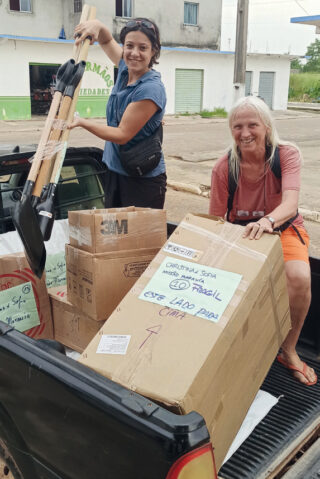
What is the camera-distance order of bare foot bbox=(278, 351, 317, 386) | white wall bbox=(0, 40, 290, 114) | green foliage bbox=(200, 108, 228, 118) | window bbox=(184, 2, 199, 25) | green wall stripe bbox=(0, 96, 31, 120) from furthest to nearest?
window bbox=(184, 2, 199, 25) < green foliage bbox=(200, 108, 228, 118) < green wall stripe bbox=(0, 96, 31, 120) < white wall bbox=(0, 40, 290, 114) < bare foot bbox=(278, 351, 317, 386)

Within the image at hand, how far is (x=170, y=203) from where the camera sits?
26.9 ft

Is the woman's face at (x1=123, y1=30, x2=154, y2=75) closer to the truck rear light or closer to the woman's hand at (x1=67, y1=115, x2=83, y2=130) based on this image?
the woman's hand at (x1=67, y1=115, x2=83, y2=130)

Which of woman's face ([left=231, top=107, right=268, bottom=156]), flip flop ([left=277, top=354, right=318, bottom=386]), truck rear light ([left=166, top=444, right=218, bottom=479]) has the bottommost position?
flip flop ([left=277, top=354, right=318, bottom=386])

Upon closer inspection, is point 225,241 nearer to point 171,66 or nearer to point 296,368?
point 296,368

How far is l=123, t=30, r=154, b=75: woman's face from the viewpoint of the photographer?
2.81m

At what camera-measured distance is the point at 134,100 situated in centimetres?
282

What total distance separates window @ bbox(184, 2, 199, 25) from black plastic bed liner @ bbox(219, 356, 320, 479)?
95.0ft

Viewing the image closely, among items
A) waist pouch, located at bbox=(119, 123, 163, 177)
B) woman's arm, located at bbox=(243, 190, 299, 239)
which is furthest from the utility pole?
woman's arm, located at bbox=(243, 190, 299, 239)

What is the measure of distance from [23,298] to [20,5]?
25.9m

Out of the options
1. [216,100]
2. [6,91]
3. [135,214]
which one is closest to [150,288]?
[135,214]

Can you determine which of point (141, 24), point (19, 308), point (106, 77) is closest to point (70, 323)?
point (19, 308)

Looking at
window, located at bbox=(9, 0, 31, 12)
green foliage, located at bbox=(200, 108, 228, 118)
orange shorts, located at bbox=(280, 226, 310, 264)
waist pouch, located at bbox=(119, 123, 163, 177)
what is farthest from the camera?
green foliage, located at bbox=(200, 108, 228, 118)

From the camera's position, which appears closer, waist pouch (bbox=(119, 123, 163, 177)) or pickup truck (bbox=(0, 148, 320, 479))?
pickup truck (bbox=(0, 148, 320, 479))

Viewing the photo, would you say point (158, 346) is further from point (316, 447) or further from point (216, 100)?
point (216, 100)
